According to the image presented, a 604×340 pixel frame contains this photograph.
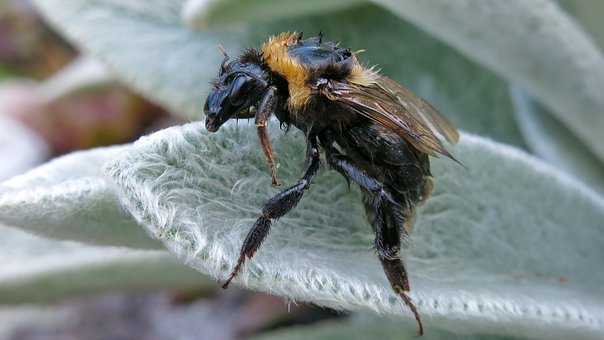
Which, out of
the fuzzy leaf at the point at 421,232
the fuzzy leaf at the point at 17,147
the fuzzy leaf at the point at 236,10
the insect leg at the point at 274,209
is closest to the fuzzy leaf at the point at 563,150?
the fuzzy leaf at the point at 421,232

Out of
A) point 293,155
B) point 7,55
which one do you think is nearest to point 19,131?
point 7,55

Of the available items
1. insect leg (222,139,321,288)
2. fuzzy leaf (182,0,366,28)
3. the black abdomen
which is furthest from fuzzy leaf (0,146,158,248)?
fuzzy leaf (182,0,366,28)

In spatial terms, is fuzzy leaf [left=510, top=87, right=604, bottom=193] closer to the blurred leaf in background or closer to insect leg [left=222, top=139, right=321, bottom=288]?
the blurred leaf in background

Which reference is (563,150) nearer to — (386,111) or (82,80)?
(386,111)

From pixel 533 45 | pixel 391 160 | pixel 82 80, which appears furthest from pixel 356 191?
pixel 82 80

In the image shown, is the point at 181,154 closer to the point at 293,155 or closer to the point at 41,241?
the point at 293,155
